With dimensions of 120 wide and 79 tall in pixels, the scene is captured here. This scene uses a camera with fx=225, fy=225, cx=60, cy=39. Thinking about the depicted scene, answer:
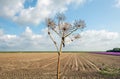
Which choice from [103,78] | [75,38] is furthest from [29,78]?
[75,38]

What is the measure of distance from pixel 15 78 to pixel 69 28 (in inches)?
425

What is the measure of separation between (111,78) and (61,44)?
34.8ft

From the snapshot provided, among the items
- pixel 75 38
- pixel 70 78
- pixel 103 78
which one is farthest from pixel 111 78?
pixel 75 38

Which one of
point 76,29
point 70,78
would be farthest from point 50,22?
point 70,78

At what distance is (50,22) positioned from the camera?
10484mm

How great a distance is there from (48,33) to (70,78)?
9659 millimetres

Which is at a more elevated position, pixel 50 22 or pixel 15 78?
pixel 50 22

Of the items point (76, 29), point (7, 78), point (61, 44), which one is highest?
point (76, 29)

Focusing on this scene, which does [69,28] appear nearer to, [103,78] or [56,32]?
[56,32]

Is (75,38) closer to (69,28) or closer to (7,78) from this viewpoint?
(69,28)

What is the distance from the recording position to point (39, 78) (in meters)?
19.4

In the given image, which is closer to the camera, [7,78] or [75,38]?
[75,38]

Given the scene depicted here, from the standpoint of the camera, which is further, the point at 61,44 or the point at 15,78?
the point at 15,78

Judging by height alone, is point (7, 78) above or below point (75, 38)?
below
